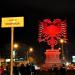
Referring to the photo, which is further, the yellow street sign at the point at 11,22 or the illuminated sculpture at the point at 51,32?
the illuminated sculpture at the point at 51,32

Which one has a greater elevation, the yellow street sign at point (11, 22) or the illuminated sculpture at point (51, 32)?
the illuminated sculpture at point (51, 32)

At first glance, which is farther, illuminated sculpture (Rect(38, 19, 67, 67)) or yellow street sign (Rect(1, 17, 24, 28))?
illuminated sculpture (Rect(38, 19, 67, 67))

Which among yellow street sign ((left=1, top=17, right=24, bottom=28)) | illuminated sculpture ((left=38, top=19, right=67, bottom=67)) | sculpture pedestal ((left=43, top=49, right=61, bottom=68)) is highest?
illuminated sculpture ((left=38, top=19, right=67, bottom=67))

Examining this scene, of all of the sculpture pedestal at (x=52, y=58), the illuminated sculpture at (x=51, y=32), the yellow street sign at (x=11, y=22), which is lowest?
the sculpture pedestal at (x=52, y=58)

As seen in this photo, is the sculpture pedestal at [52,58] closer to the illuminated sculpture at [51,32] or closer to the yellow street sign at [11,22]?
the illuminated sculpture at [51,32]

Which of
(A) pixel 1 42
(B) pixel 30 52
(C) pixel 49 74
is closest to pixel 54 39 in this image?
(A) pixel 1 42

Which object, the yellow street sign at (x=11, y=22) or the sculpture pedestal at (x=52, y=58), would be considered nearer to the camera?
the yellow street sign at (x=11, y=22)

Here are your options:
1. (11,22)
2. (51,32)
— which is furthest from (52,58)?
(11,22)

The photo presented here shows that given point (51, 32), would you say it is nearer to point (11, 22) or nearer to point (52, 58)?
point (52, 58)

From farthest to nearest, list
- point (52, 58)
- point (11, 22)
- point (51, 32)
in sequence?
1. point (51, 32)
2. point (52, 58)
3. point (11, 22)

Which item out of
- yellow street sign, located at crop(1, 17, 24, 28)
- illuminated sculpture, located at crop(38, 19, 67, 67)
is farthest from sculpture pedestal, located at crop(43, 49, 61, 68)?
yellow street sign, located at crop(1, 17, 24, 28)

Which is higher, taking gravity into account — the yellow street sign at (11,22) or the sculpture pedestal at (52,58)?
the yellow street sign at (11,22)

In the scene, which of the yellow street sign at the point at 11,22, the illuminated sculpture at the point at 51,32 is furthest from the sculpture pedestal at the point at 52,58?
the yellow street sign at the point at 11,22

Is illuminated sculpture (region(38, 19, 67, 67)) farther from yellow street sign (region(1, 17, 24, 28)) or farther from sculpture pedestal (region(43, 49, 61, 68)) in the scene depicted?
yellow street sign (region(1, 17, 24, 28))
